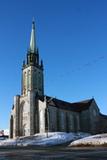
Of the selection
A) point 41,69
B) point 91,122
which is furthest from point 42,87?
point 91,122

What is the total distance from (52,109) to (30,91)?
9794mm

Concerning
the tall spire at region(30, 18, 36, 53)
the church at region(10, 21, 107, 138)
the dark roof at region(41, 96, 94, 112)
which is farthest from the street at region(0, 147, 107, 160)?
the tall spire at region(30, 18, 36, 53)

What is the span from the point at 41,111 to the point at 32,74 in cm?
1753

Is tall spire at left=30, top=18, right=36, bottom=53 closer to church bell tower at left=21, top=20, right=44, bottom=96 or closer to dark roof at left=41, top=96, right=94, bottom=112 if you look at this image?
church bell tower at left=21, top=20, right=44, bottom=96

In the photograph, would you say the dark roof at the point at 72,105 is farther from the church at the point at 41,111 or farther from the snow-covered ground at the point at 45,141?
the snow-covered ground at the point at 45,141

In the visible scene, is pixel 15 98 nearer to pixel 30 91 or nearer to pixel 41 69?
pixel 30 91

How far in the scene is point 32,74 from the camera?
311ft

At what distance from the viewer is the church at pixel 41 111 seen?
8225cm

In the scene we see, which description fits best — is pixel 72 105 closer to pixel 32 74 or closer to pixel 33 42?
pixel 32 74

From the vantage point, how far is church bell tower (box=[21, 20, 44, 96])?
93.9m

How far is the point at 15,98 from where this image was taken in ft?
296

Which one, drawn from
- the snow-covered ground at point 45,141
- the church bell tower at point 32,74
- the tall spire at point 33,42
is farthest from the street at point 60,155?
the tall spire at point 33,42

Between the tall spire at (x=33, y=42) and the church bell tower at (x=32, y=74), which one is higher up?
the tall spire at (x=33, y=42)

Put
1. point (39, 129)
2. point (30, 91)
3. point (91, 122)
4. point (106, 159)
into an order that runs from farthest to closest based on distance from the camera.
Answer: point (91, 122), point (30, 91), point (39, 129), point (106, 159)
